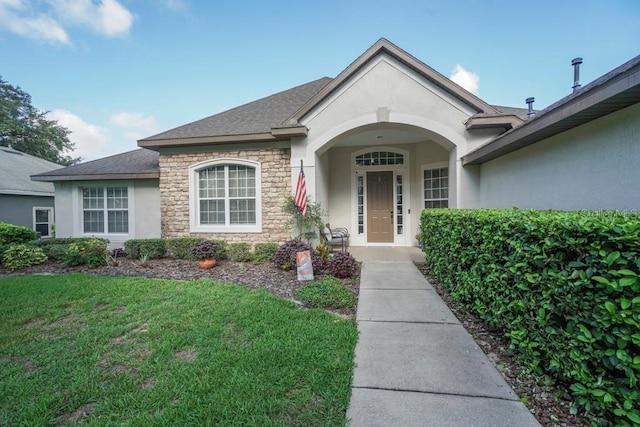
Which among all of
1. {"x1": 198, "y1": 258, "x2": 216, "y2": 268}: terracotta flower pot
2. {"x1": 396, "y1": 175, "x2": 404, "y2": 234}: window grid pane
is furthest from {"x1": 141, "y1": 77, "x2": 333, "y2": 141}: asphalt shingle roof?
{"x1": 396, "y1": 175, "x2": 404, "y2": 234}: window grid pane

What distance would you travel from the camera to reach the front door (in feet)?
31.8

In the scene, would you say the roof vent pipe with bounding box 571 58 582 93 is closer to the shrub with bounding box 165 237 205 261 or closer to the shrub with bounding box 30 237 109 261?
the shrub with bounding box 165 237 205 261

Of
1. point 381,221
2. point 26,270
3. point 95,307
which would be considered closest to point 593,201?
point 381,221

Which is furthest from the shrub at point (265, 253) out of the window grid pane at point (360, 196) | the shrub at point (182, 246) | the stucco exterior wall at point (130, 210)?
the stucco exterior wall at point (130, 210)

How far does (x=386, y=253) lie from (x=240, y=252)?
4318mm

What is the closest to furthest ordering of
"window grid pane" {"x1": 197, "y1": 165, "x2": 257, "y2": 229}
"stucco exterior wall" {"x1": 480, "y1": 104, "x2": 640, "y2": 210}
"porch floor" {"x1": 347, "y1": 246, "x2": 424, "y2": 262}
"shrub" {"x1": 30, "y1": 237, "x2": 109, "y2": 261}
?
"stucco exterior wall" {"x1": 480, "y1": 104, "x2": 640, "y2": 210} < "porch floor" {"x1": 347, "y1": 246, "x2": 424, "y2": 262} < "shrub" {"x1": 30, "y1": 237, "x2": 109, "y2": 261} < "window grid pane" {"x1": 197, "y1": 165, "x2": 257, "y2": 229}

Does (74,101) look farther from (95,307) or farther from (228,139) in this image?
(95,307)

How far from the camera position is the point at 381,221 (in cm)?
977

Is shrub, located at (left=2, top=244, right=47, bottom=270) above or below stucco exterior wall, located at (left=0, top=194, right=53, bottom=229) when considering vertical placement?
below

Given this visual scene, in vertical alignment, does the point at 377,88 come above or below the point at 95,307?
above

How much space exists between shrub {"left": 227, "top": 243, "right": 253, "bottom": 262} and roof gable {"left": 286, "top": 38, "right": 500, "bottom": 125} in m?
4.47

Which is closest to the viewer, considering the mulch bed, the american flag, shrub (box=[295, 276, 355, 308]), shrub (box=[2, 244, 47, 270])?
the mulch bed

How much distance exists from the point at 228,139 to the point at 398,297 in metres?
6.37

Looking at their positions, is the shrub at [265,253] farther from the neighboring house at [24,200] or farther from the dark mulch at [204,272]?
the neighboring house at [24,200]
